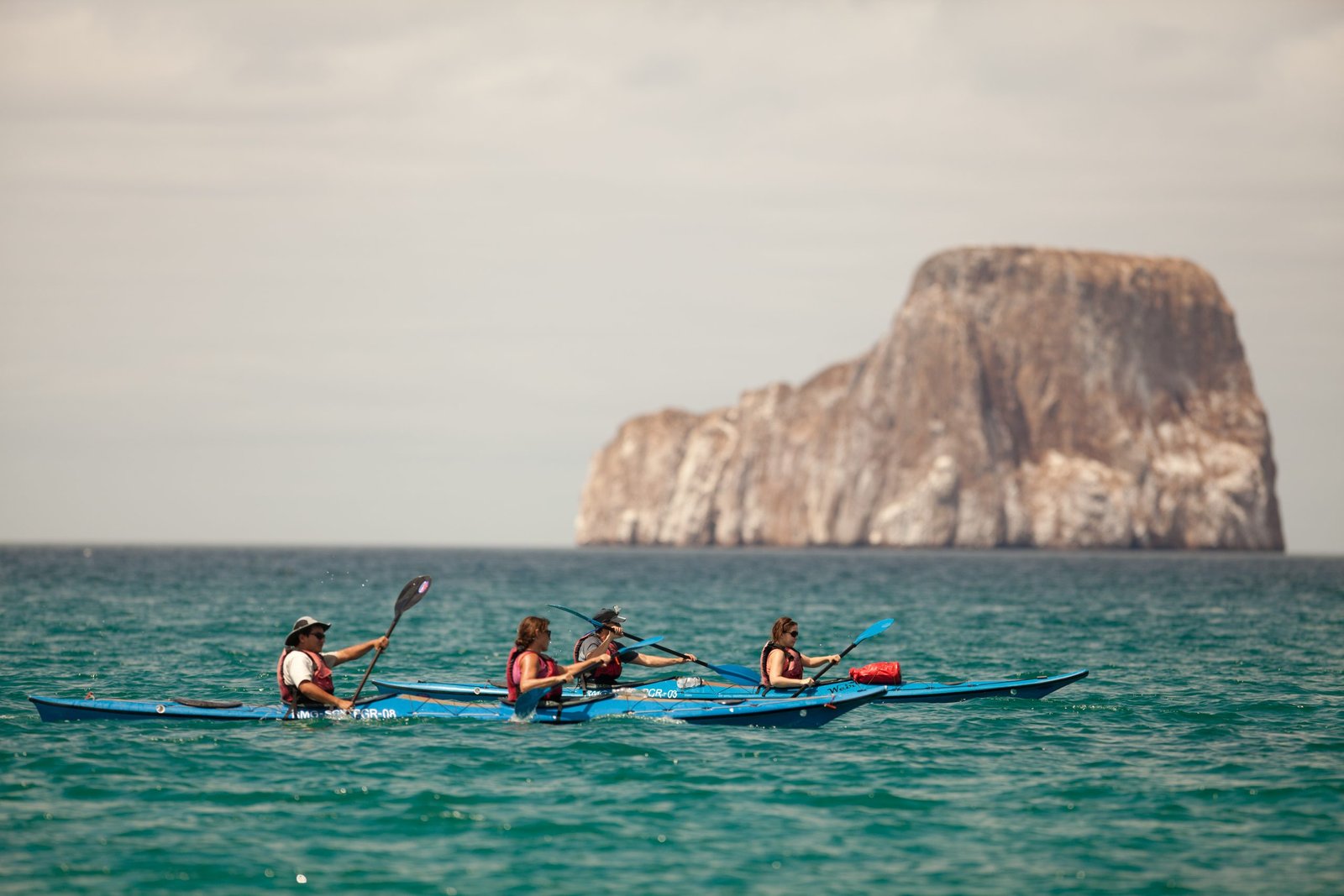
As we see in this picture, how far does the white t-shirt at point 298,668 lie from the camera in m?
16.6

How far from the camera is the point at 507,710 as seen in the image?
17.4 metres

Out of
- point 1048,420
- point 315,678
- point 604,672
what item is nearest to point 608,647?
point 604,672

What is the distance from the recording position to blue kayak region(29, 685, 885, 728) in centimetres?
1684

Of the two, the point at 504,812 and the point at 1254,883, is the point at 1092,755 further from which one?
the point at 504,812

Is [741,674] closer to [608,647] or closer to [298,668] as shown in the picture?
[608,647]

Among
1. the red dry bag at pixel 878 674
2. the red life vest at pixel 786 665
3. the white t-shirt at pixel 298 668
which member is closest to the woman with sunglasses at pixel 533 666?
the white t-shirt at pixel 298 668

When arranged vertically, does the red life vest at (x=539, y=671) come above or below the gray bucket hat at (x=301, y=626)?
below

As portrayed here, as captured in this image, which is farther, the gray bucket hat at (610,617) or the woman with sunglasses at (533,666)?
the gray bucket hat at (610,617)

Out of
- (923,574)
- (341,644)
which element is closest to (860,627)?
(341,644)

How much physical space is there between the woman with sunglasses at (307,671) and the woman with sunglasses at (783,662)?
536 centimetres

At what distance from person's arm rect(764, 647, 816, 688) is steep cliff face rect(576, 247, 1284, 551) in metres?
129

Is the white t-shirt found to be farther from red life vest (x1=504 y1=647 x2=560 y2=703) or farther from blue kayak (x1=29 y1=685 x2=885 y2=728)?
red life vest (x1=504 y1=647 x2=560 y2=703)

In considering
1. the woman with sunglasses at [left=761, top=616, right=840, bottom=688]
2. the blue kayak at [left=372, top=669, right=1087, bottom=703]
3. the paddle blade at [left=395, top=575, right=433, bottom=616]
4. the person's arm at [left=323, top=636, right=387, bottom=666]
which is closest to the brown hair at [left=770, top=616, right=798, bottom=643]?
the woman with sunglasses at [left=761, top=616, right=840, bottom=688]

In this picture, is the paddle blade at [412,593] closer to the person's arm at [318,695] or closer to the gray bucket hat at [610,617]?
the person's arm at [318,695]
